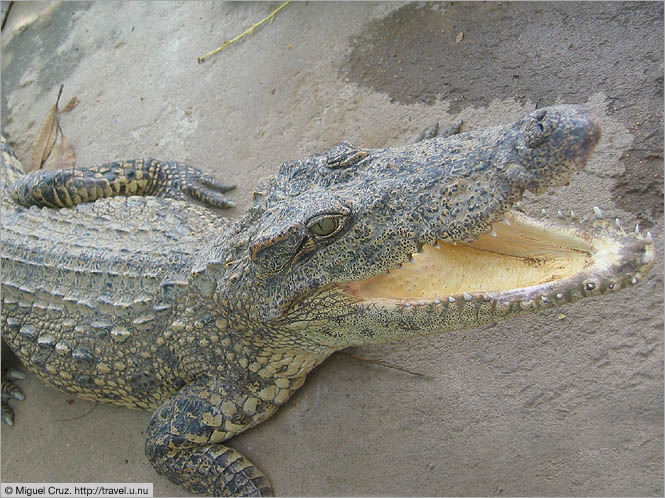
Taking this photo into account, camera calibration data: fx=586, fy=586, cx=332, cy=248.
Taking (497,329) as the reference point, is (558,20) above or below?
above

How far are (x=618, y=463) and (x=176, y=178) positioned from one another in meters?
3.37

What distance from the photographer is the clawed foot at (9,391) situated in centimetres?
402

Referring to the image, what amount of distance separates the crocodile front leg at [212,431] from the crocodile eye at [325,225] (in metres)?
1.12

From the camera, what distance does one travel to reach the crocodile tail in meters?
4.64

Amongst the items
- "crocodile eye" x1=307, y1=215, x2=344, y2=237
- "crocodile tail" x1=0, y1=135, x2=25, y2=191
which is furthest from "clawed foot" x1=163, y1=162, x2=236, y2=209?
"crocodile eye" x1=307, y1=215, x2=344, y2=237

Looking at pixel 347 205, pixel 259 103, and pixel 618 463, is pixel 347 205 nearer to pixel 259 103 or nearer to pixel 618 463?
pixel 618 463

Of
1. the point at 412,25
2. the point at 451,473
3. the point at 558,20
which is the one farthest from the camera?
the point at 412,25

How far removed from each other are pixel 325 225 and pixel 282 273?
317 mm

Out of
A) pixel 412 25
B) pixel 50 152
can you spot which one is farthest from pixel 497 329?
pixel 50 152

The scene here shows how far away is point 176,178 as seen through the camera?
4.39 metres

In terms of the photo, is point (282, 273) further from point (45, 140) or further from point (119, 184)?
point (45, 140)

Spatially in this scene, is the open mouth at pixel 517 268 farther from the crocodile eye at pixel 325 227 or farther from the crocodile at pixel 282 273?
the crocodile eye at pixel 325 227

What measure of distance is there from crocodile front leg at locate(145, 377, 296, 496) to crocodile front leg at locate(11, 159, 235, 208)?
5.16 feet

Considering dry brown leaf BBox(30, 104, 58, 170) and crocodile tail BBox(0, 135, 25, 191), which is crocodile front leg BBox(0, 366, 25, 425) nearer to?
crocodile tail BBox(0, 135, 25, 191)
